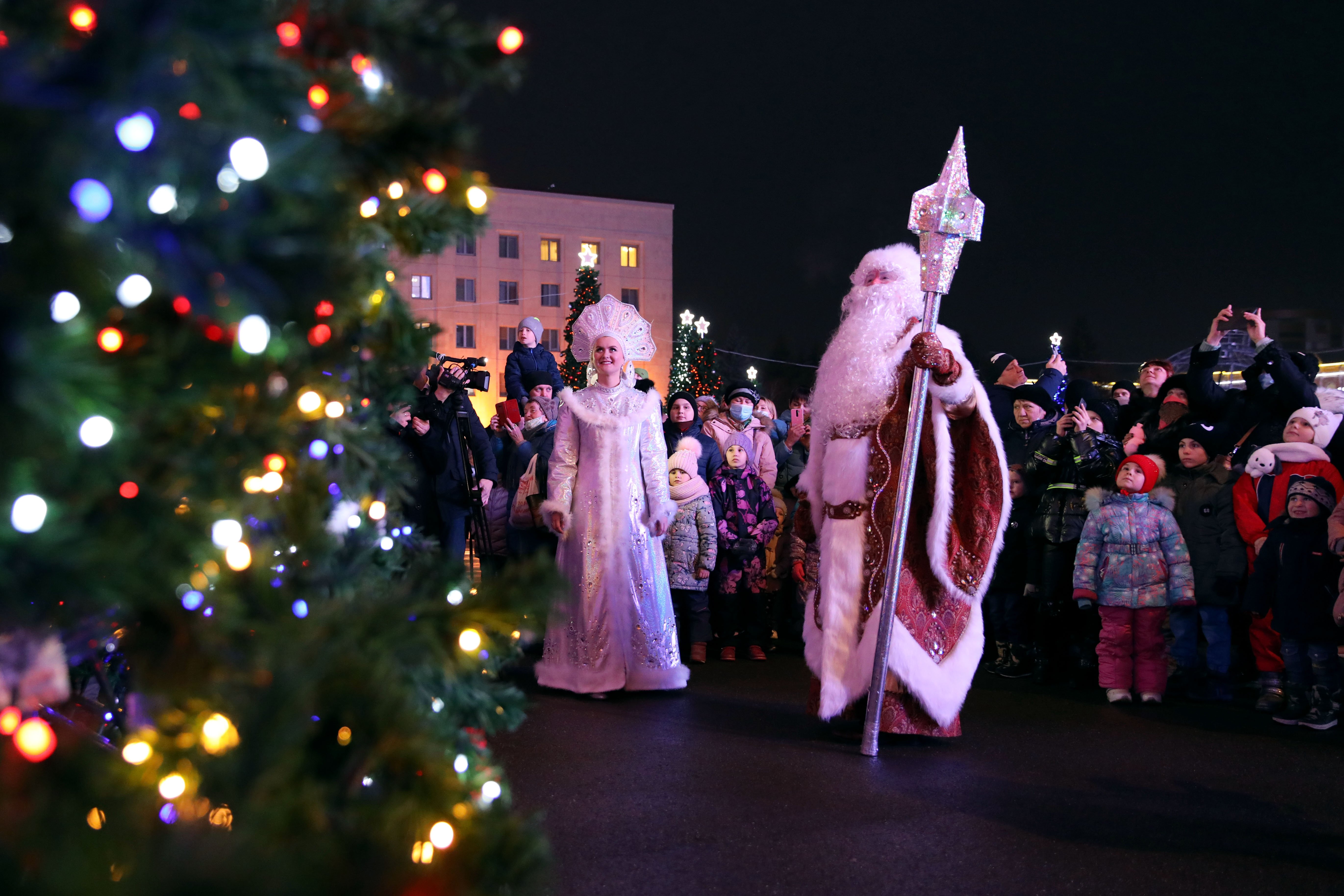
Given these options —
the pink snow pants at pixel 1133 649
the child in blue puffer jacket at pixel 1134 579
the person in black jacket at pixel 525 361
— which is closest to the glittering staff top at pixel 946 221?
the child in blue puffer jacket at pixel 1134 579

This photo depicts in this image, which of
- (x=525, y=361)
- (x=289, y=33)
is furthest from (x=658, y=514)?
(x=525, y=361)

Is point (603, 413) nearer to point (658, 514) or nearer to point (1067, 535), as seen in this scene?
point (658, 514)

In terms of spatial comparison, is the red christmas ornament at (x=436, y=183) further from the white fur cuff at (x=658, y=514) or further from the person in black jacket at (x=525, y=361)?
the person in black jacket at (x=525, y=361)

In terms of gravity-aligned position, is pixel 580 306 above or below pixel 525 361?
above

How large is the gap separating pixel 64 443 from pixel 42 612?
205 mm

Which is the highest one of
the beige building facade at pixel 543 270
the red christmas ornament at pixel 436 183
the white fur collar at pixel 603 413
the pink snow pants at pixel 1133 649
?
the beige building facade at pixel 543 270

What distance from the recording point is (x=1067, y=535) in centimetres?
735

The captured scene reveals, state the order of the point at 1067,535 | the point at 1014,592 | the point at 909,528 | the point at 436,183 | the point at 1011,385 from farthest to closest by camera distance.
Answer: the point at 1011,385 → the point at 1014,592 → the point at 1067,535 → the point at 909,528 → the point at 436,183

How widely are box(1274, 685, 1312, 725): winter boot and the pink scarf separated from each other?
158 inches

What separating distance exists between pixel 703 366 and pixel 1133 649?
24.3m

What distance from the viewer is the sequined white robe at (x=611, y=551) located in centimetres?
656

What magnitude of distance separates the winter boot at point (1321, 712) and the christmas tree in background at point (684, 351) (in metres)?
24.7

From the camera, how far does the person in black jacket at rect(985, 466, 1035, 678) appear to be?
25.3ft

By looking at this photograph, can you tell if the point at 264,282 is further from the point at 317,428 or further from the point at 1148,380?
the point at 1148,380
